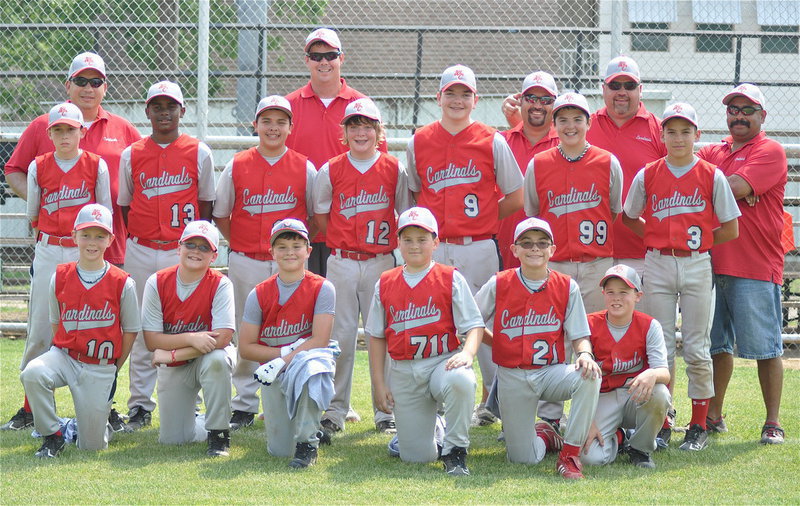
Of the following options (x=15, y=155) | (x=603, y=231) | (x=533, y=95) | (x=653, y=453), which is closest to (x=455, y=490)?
(x=653, y=453)

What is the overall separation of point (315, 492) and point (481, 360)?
186cm

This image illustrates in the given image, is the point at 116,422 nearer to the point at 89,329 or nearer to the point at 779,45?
the point at 89,329

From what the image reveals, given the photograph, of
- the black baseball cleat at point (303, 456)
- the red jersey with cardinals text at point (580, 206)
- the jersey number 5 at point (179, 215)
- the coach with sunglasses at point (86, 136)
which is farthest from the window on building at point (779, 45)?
the black baseball cleat at point (303, 456)

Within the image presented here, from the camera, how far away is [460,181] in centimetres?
577

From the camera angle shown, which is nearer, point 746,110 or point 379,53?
point 746,110

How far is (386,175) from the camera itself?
5.81 metres

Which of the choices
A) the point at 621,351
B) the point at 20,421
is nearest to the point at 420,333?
the point at 621,351

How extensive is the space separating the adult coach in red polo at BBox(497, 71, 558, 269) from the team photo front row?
3.00ft

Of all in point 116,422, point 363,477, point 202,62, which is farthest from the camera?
point 202,62

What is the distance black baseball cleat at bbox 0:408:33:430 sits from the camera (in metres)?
5.87

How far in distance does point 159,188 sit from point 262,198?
643 mm

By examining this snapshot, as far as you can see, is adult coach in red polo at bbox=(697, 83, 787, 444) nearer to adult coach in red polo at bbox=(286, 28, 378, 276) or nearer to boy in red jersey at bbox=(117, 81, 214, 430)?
adult coach in red polo at bbox=(286, 28, 378, 276)

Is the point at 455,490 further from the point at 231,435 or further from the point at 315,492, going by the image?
the point at 231,435

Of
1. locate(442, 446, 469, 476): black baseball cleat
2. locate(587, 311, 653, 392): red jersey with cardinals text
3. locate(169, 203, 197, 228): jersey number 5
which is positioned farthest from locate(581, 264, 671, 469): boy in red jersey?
locate(169, 203, 197, 228): jersey number 5
